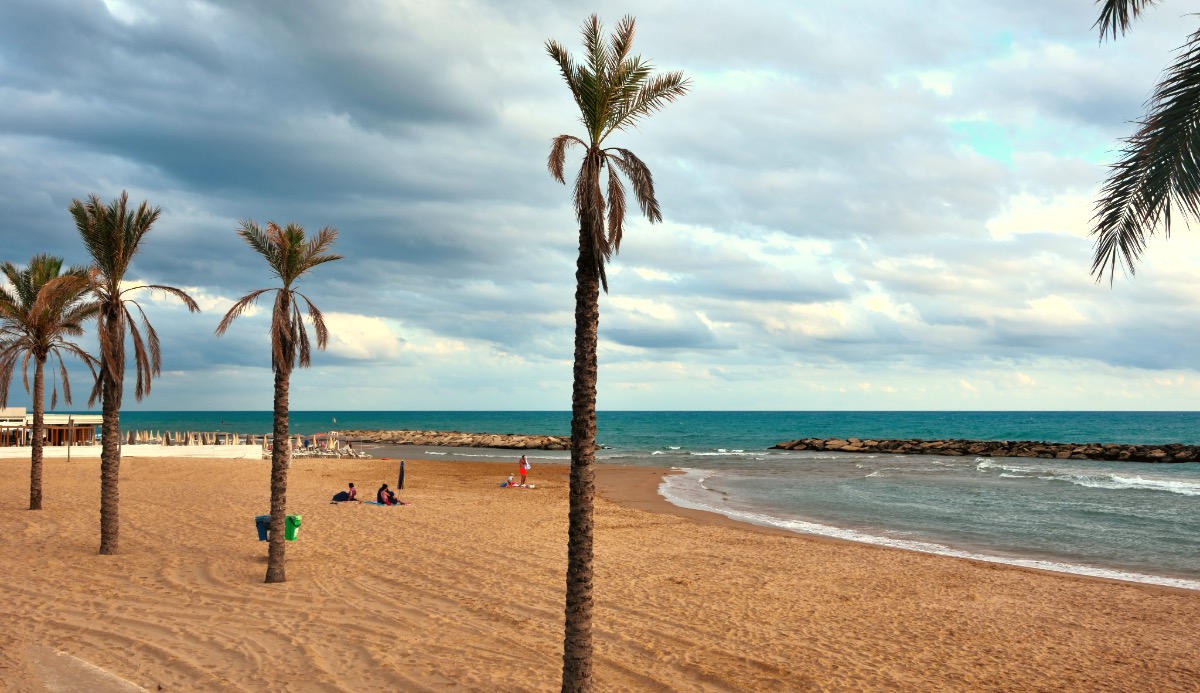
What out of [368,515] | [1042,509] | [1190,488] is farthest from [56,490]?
[1190,488]

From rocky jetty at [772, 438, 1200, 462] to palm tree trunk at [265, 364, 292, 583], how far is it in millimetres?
68725

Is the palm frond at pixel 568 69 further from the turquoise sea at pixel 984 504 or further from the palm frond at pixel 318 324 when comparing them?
the turquoise sea at pixel 984 504

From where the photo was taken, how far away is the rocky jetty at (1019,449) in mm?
63978

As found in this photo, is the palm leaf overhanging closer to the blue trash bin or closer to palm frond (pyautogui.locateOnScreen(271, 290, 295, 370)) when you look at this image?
palm frond (pyautogui.locateOnScreen(271, 290, 295, 370))

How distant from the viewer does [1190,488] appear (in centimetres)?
4003

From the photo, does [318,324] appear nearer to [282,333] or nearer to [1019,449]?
[282,333]

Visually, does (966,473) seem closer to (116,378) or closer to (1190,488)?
(1190,488)

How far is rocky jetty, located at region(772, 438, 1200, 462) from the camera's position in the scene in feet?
210

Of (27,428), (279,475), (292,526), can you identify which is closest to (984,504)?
(292,526)

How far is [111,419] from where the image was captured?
1606 centimetres

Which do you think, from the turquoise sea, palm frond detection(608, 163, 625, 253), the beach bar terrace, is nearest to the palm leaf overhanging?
palm frond detection(608, 163, 625, 253)

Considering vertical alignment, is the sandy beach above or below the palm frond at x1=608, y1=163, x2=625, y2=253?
below

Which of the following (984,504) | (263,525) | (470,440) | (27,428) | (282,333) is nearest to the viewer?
(282,333)

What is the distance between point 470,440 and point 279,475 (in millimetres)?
72203
